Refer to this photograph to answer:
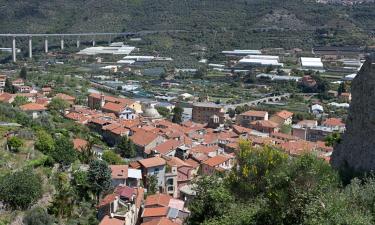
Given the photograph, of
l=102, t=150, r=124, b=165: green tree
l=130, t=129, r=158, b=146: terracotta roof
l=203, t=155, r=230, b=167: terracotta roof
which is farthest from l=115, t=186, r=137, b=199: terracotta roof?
l=130, t=129, r=158, b=146: terracotta roof

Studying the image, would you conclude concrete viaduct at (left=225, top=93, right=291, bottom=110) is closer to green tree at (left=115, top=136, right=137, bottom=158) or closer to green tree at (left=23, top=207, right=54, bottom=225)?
green tree at (left=115, top=136, right=137, bottom=158)

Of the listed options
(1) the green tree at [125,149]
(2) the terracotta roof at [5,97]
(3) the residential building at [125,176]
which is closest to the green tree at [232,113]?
(2) the terracotta roof at [5,97]

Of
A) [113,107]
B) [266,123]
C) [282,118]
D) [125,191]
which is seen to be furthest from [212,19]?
[125,191]

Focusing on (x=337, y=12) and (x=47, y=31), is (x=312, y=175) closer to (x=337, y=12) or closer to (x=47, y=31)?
(x=337, y=12)

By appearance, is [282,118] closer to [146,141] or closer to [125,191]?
[146,141]

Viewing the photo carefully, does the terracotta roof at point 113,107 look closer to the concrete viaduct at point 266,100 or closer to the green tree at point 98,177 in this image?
the concrete viaduct at point 266,100

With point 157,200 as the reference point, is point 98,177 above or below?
above
